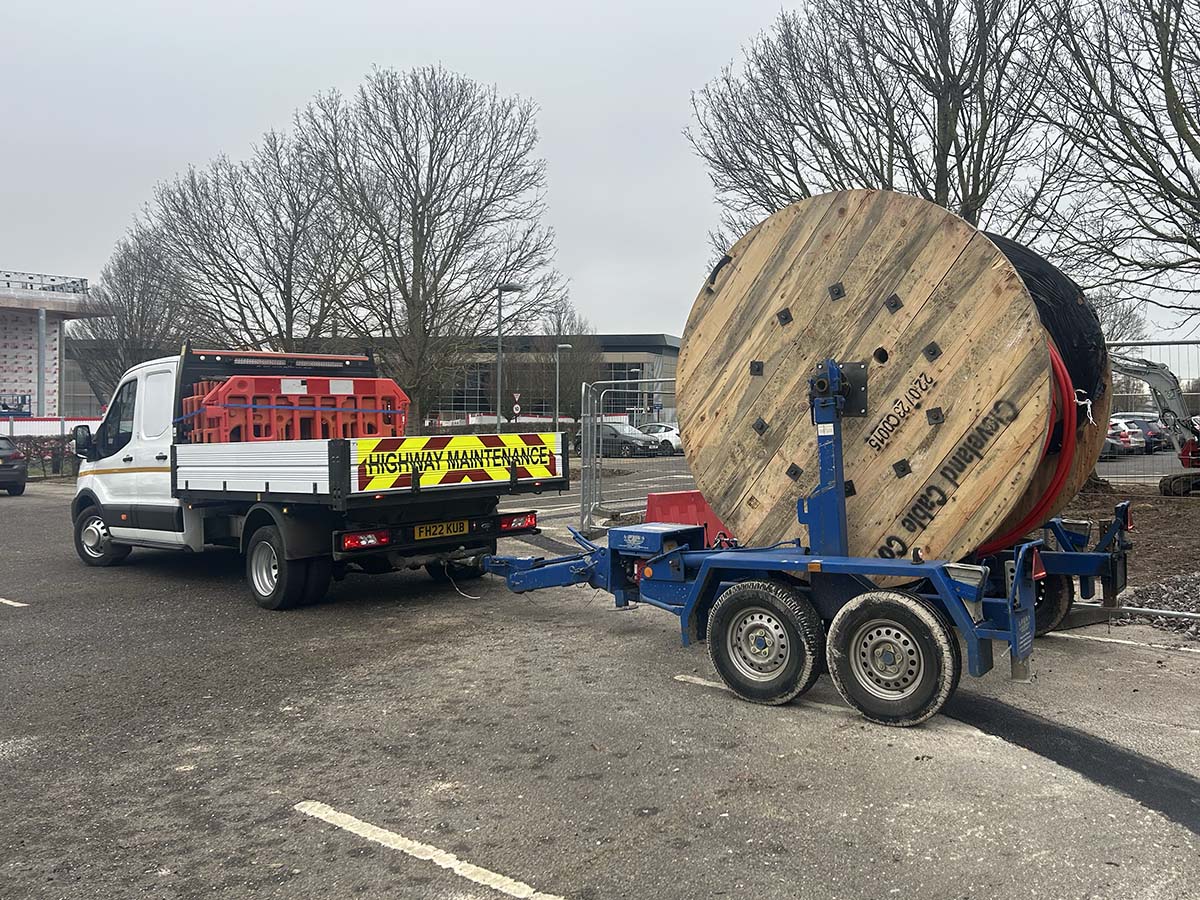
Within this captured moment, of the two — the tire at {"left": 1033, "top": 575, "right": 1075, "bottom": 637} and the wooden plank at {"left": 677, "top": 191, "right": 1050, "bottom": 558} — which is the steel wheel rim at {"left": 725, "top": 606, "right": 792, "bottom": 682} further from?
the tire at {"left": 1033, "top": 575, "right": 1075, "bottom": 637}

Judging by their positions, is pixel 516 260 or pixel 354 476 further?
pixel 516 260

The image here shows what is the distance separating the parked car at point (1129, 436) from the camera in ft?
37.7

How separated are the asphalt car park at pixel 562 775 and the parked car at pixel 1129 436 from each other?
4.48 metres

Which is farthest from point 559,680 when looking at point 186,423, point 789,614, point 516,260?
point 516,260

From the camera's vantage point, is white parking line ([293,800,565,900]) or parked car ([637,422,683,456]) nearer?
white parking line ([293,800,565,900])

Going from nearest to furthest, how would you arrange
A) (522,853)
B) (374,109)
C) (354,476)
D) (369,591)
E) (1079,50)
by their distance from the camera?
(522,853), (354,476), (369,591), (1079,50), (374,109)

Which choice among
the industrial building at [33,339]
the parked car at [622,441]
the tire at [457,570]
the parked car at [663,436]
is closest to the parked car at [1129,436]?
the parked car at [663,436]

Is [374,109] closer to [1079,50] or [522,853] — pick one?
[1079,50]

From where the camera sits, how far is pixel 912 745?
496 cm

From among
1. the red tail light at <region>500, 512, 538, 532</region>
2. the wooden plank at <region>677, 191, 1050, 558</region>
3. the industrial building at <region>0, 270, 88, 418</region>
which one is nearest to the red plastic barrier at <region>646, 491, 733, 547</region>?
the red tail light at <region>500, 512, 538, 532</region>

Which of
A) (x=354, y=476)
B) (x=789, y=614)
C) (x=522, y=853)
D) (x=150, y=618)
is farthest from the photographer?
(x=150, y=618)

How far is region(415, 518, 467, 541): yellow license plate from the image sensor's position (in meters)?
8.94

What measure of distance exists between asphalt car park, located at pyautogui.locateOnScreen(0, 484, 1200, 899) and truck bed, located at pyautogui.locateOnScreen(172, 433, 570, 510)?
1345mm

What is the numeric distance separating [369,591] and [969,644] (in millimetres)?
6507
